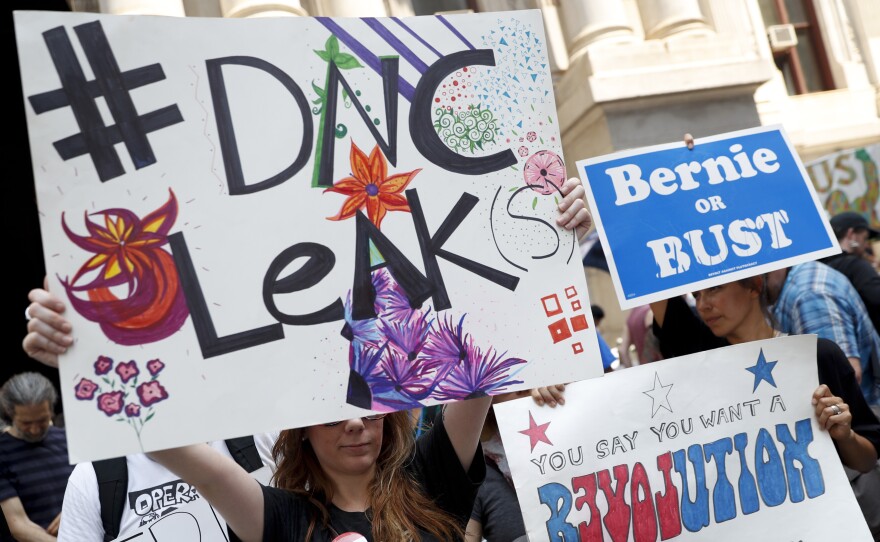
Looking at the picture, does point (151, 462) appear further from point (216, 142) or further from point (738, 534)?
point (738, 534)

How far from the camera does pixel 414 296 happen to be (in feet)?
7.36

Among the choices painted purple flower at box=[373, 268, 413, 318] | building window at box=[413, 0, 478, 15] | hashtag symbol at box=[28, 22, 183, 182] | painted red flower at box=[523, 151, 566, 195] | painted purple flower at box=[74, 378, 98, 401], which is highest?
building window at box=[413, 0, 478, 15]

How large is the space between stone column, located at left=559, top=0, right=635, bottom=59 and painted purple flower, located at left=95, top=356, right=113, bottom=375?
777 cm

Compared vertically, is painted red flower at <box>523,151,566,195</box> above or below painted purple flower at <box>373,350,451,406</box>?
above

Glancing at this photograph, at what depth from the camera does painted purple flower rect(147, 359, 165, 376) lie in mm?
1985

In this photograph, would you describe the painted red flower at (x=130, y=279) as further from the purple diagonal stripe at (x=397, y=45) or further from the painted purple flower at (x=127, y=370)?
the purple diagonal stripe at (x=397, y=45)

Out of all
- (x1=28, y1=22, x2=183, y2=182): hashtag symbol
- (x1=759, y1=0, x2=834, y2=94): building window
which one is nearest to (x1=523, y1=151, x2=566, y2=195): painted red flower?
(x1=28, y1=22, x2=183, y2=182): hashtag symbol

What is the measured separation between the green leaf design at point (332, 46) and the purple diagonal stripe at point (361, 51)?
0.01 metres

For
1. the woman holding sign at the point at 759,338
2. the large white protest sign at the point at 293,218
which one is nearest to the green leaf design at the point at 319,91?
the large white protest sign at the point at 293,218

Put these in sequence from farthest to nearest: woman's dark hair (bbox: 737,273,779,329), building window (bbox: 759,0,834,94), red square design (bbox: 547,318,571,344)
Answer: building window (bbox: 759,0,834,94) → woman's dark hair (bbox: 737,273,779,329) → red square design (bbox: 547,318,571,344)

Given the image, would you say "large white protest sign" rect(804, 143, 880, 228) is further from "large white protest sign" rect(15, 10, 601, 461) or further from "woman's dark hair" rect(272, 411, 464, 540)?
"woman's dark hair" rect(272, 411, 464, 540)

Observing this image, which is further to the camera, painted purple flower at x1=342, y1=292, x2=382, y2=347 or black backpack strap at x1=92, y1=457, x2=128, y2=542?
black backpack strap at x1=92, y1=457, x2=128, y2=542

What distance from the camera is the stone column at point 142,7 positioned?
7523 millimetres

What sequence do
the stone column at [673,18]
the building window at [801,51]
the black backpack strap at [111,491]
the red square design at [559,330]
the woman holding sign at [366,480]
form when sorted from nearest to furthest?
1. the woman holding sign at [366,480]
2. the red square design at [559,330]
3. the black backpack strap at [111,491]
4. the stone column at [673,18]
5. the building window at [801,51]
